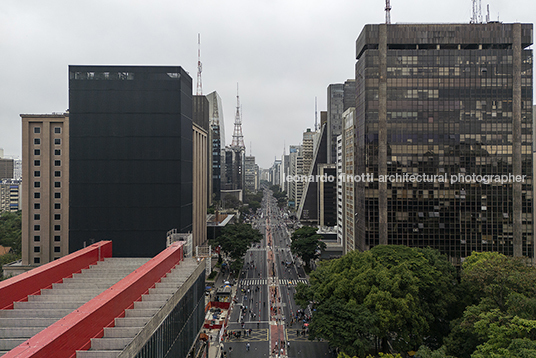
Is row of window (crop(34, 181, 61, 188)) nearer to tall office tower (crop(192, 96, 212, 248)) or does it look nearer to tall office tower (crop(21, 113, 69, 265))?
tall office tower (crop(21, 113, 69, 265))

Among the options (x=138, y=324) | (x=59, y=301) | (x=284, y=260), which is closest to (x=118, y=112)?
(x=59, y=301)

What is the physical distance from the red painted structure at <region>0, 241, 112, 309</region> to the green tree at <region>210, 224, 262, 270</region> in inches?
1956

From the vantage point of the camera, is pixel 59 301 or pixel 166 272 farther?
pixel 166 272

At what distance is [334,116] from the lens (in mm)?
174000

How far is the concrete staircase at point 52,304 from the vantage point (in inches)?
879

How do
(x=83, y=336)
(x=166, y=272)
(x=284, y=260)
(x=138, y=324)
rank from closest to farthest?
(x=83, y=336) → (x=138, y=324) → (x=166, y=272) → (x=284, y=260)

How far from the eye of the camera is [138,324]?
25.2 metres

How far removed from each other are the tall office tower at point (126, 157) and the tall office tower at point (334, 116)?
11549 cm

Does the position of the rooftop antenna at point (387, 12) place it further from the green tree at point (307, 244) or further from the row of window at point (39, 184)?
the row of window at point (39, 184)

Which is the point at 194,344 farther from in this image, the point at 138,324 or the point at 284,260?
the point at 284,260

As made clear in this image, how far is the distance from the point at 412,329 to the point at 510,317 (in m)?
14.0

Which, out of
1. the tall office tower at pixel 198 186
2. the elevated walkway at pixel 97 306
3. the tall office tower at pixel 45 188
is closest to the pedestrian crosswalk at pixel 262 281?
the tall office tower at pixel 198 186

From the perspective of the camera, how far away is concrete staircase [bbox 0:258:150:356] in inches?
879

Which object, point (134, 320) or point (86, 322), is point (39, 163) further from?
point (86, 322)
